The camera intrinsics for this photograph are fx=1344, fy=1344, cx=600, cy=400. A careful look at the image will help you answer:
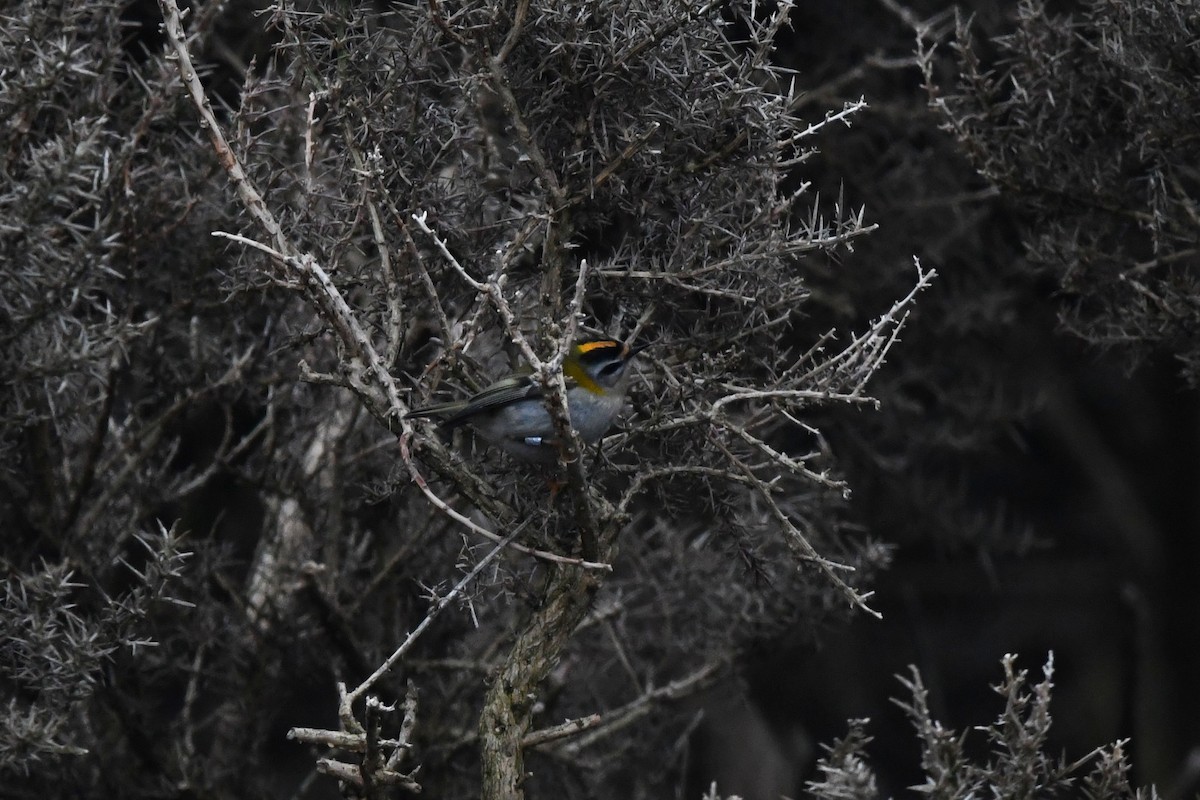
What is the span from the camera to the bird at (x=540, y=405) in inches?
150

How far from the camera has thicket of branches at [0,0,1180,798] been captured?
373 cm

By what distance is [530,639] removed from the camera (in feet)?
12.2

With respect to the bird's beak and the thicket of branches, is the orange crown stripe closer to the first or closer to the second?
the bird's beak

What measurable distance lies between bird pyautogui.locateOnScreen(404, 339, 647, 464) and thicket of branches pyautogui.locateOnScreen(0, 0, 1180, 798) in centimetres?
11

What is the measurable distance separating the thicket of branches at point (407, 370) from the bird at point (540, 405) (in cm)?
11

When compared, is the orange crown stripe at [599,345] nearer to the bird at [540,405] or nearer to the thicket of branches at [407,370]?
the bird at [540,405]

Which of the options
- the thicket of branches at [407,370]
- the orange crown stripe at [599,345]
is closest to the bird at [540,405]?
the orange crown stripe at [599,345]

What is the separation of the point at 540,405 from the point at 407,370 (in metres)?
1.20

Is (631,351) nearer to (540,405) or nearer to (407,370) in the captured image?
(540,405)

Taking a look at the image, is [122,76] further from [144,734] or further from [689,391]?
[689,391]

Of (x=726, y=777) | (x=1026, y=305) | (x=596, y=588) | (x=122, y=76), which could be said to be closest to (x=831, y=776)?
(x=596, y=588)

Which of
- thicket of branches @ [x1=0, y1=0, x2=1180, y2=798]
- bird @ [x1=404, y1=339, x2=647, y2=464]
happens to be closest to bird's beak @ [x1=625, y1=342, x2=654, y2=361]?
bird @ [x1=404, y1=339, x2=647, y2=464]

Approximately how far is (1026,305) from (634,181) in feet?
17.7

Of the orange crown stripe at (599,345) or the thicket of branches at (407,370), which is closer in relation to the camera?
the thicket of branches at (407,370)
